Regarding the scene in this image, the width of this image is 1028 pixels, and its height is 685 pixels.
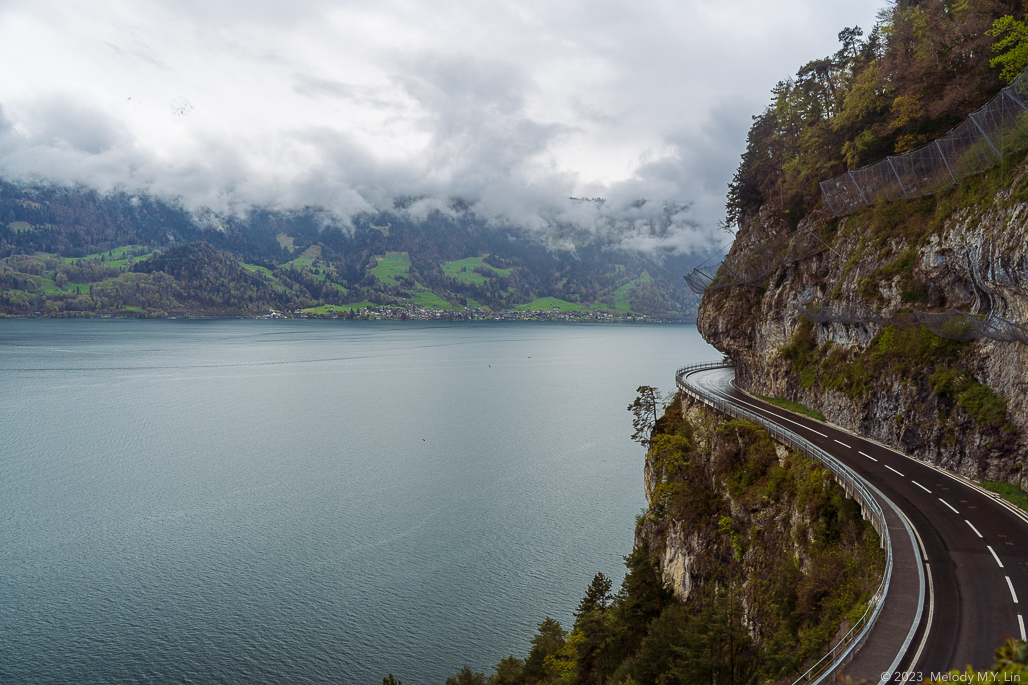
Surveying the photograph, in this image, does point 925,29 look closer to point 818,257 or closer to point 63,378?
point 818,257

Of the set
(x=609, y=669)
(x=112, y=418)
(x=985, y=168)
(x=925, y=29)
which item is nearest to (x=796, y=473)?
(x=609, y=669)

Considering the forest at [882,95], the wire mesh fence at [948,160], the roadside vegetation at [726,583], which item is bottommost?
the roadside vegetation at [726,583]

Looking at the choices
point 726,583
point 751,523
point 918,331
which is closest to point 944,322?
point 918,331

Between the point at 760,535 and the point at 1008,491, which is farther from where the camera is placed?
the point at 760,535

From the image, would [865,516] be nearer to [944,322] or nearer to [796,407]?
[944,322]

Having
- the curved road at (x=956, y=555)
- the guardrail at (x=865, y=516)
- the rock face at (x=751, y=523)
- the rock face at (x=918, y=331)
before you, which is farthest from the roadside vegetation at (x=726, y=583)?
the rock face at (x=918, y=331)

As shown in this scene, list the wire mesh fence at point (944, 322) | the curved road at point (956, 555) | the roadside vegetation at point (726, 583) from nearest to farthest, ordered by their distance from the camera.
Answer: the curved road at point (956, 555) < the roadside vegetation at point (726, 583) < the wire mesh fence at point (944, 322)

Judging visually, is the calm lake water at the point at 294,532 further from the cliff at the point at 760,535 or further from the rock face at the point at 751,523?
the cliff at the point at 760,535
